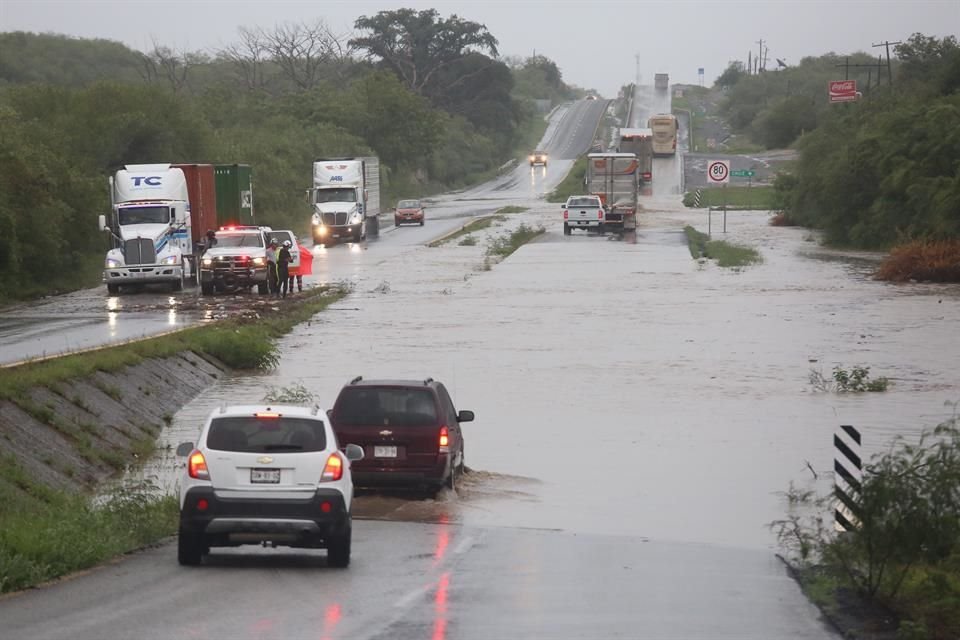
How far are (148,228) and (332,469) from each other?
34.8 meters

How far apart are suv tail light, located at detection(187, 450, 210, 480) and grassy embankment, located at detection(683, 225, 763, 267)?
4814 centimetres

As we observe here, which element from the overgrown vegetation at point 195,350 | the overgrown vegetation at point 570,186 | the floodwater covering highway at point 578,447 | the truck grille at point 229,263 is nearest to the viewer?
the floodwater covering highway at point 578,447

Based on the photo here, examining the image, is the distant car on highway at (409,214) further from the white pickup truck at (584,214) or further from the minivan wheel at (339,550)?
the minivan wheel at (339,550)

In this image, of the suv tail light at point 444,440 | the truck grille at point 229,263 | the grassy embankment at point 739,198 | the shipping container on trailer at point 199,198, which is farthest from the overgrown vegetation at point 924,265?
the grassy embankment at point 739,198

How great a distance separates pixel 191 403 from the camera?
29.4 metres

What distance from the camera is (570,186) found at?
12744 cm

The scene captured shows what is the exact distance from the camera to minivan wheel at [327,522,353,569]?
13820 millimetres

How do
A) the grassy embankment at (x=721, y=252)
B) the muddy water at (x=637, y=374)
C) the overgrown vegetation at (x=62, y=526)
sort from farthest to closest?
the grassy embankment at (x=721, y=252)
the muddy water at (x=637, y=374)
the overgrown vegetation at (x=62, y=526)

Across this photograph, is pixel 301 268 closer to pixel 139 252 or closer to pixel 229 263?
pixel 229 263

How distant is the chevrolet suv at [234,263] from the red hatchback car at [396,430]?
28835mm

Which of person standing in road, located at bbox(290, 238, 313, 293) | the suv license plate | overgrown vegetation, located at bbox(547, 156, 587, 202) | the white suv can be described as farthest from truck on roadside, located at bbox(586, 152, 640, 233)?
the suv license plate

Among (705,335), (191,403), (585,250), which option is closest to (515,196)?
(585,250)

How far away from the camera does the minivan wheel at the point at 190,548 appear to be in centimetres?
1364

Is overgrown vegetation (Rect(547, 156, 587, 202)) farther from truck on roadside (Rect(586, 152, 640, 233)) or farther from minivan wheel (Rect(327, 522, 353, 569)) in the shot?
minivan wheel (Rect(327, 522, 353, 569))
